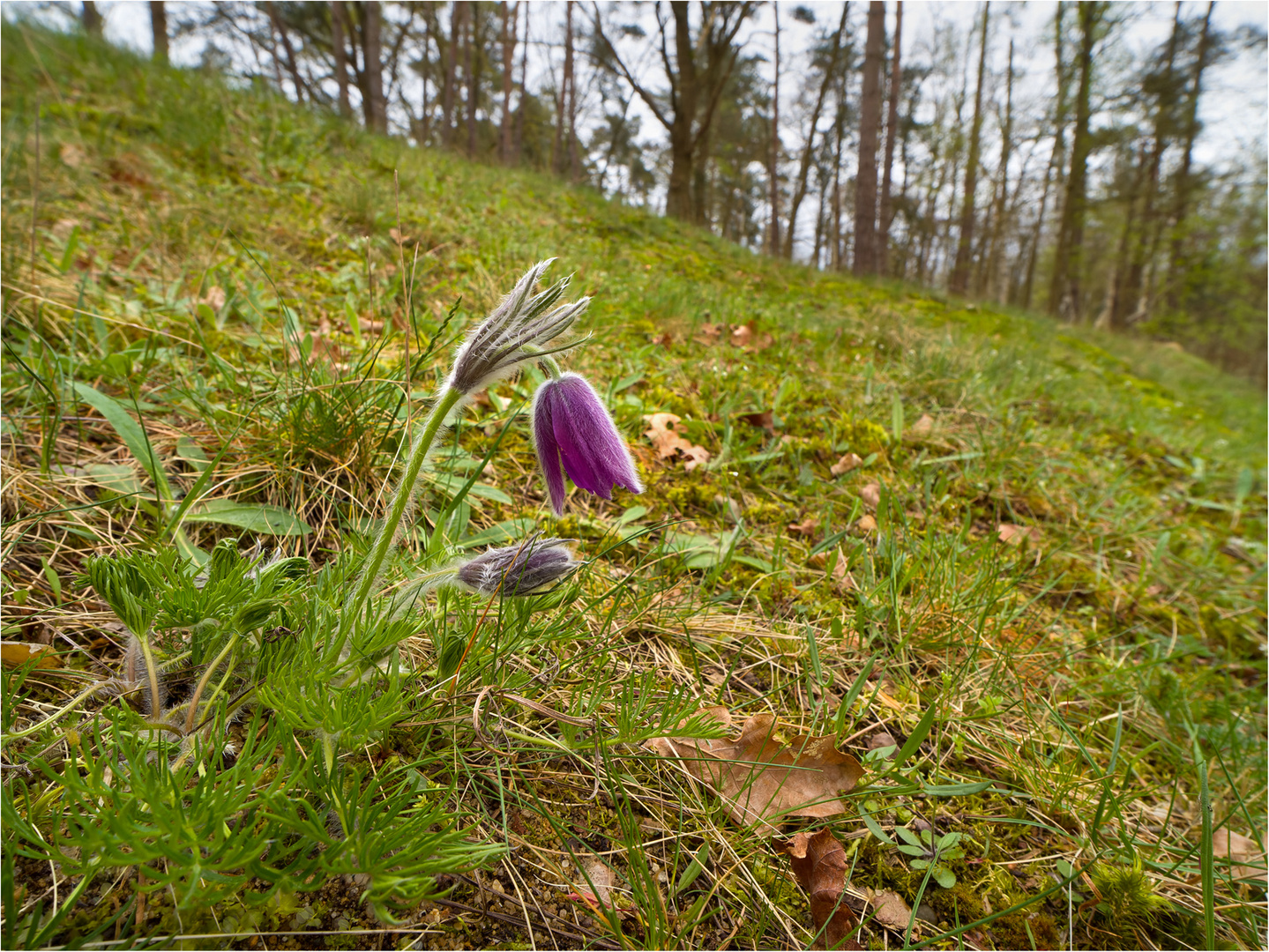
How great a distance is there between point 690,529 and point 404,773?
1.17 metres

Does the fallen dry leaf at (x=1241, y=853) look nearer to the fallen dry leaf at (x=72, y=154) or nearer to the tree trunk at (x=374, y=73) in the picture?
the fallen dry leaf at (x=72, y=154)

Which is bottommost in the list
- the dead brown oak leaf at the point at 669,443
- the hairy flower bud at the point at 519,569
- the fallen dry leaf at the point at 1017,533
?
the fallen dry leaf at the point at 1017,533

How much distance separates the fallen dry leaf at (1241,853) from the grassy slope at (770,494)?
0.16 ft

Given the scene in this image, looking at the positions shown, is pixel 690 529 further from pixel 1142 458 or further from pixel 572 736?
pixel 1142 458

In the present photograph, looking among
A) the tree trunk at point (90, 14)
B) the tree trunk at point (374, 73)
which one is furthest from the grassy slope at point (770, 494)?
the tree trunk at point (90, 14)

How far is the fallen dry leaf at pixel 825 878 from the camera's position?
3.22 feet

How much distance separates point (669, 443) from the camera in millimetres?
2391

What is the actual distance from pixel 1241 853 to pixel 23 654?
2472 mm

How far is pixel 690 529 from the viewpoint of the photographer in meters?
1.96

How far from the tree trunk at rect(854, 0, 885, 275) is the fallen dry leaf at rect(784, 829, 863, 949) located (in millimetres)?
11013

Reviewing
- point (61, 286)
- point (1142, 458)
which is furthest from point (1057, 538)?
point (61, 286)

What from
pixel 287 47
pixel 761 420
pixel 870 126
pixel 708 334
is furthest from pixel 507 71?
pixel 761 420

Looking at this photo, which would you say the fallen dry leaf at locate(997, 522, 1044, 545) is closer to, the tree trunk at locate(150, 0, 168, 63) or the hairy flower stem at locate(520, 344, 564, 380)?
the hairy flower stem at locate(520, 344, 564, 380)

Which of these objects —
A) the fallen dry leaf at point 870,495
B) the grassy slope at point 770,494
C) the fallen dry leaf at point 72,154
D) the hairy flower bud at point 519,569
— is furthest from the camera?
the fallen dry leaf at point 72,154
